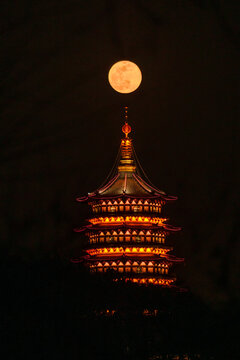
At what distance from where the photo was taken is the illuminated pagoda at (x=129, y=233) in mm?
80938

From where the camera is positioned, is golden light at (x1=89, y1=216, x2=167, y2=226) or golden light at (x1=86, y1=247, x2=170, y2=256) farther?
golden light at (x1=89, y1=216, x2=167, y2=226)

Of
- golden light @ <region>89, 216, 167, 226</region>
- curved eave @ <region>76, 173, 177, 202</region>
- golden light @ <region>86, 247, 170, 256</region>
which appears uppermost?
curved eave @ <region>76, 173, 177, 202</region>

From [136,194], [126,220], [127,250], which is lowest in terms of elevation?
[127,250]

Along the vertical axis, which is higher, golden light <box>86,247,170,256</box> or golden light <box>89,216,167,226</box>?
golden light <box>89,216,167,226</box>

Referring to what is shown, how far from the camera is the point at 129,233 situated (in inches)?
3206

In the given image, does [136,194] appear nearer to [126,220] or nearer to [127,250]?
[126,220]

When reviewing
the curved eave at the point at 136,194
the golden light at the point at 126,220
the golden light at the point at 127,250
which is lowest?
the golden light at the point at 127,250

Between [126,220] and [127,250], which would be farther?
[126,220]

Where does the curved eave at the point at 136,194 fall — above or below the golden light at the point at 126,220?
above

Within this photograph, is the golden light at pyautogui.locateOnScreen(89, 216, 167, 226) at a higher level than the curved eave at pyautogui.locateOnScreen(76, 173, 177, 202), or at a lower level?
lower

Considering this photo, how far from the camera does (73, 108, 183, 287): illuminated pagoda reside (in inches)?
3187

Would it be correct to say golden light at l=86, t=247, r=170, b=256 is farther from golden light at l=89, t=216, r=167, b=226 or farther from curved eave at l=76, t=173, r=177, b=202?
curved eave at l=76, t=173, r=177, b=202

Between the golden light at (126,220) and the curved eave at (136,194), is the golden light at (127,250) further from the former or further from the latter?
the curved eave at (136,194)

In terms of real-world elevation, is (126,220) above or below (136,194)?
below
